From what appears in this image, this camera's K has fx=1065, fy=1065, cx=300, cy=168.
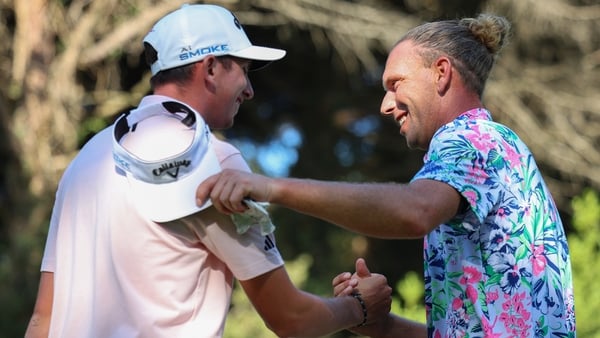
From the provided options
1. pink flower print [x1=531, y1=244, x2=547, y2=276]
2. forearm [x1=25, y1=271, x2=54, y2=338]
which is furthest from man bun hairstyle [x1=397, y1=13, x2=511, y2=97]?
forearm [x1=25, y1=271, x2=54, y2=338]

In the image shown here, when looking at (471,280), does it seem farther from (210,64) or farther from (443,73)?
(210,64)

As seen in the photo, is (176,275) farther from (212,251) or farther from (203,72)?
(203,72)

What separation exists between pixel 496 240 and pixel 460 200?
218 mm

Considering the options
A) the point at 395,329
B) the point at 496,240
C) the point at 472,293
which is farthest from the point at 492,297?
the point at 395,329

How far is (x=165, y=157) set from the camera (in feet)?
9.73

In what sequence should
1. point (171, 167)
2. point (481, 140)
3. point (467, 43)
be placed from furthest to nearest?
point (467, 43)
point (481, 140)
point (171, 167)

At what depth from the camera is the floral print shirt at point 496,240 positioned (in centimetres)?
300

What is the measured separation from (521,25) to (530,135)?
123 cm

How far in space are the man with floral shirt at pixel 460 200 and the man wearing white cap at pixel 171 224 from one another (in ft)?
0.48

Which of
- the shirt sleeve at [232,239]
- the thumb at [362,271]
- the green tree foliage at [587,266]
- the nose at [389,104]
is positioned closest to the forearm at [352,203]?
the shirt sleeve at [232,239]

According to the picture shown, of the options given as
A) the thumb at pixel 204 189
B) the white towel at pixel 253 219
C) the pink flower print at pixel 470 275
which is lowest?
the pink flower print at pixel 470 275

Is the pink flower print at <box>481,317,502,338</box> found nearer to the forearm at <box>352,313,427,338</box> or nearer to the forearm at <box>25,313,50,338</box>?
the forearm at <box>352,313,427,338</box>

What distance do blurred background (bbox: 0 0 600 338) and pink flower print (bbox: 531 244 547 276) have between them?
3.81 m

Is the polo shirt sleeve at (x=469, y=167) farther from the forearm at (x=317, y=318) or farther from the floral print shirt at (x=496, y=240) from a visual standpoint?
the forearm at (x=317, y=318)
